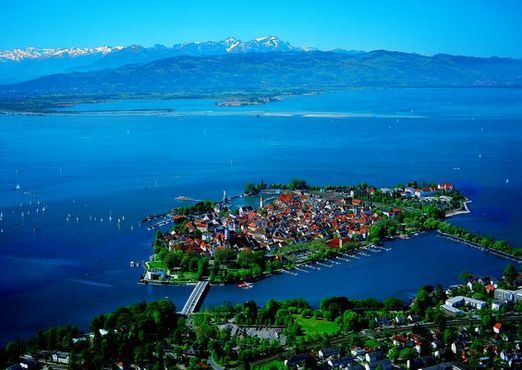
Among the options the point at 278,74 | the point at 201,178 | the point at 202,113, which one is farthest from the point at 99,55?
the point at 201,178

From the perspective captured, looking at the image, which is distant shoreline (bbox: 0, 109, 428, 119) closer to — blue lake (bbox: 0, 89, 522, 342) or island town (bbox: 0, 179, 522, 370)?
blue lake (bbox: 0, 89, 522, 342)

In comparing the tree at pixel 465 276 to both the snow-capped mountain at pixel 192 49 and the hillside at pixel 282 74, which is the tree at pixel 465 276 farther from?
the snow-capped mountain at pixel 192 49

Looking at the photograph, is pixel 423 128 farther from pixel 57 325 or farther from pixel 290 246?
pixel 57 325

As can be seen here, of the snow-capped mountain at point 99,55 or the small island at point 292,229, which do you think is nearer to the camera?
the small island at point 292,229

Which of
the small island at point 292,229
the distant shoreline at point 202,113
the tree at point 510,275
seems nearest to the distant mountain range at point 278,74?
the distant shoreline at point 202,113

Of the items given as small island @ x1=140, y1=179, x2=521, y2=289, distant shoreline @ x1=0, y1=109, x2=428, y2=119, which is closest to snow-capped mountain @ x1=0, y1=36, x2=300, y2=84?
distant shoreline @ x1=0, y1=109, x2=428, y2=119

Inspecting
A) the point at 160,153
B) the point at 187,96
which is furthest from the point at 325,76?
the point at 160,153
